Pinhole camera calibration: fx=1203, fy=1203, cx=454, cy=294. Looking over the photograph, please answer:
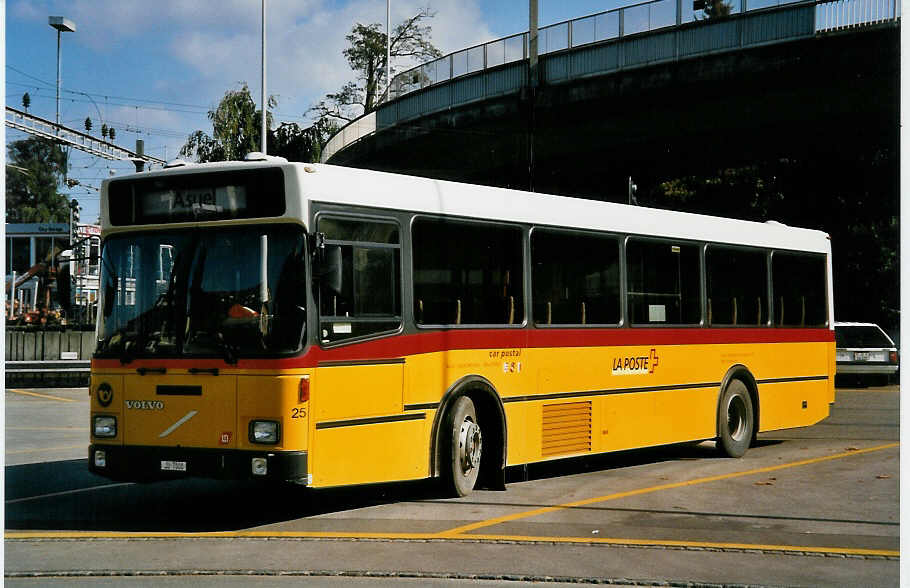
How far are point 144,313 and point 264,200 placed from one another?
56.8 inches

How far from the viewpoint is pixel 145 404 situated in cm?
1004

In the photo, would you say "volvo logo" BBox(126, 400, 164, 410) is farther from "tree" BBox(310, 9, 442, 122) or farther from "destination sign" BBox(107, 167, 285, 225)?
"tree" BBox(310, 9, 442, 122)

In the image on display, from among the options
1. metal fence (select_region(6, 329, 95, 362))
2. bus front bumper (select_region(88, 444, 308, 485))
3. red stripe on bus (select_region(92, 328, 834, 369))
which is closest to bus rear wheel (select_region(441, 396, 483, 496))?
red stripe on bus (select_region(92, 328, 834, 369))

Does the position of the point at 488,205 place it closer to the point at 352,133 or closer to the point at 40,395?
the point at 40,395

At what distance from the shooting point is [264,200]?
985 centimetres

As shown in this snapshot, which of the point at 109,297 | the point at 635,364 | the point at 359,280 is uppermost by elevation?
the point at 359,280

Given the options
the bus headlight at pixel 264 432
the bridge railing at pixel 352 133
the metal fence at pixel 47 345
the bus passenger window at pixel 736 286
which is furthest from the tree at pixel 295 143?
the bus headlight at pixel 264 432

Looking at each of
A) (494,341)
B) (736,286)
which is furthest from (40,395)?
(494,341)

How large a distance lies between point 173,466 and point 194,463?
0.22 metres

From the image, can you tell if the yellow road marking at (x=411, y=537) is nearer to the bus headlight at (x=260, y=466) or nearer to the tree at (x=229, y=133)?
the bus headlight at (x=260, y=466)

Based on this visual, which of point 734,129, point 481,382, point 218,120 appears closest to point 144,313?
point 481,382

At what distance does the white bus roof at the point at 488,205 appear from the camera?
9.94m

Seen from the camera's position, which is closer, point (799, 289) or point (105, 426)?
point (105, 426)

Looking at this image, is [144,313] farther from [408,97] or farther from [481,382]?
[408,97]
